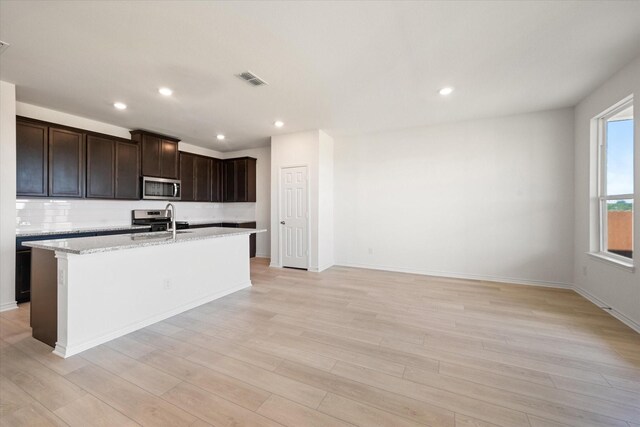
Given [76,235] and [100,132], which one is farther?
[100,132]

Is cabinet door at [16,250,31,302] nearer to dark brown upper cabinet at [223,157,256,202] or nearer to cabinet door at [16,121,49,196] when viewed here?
cabinet door at [16,121,49,196]

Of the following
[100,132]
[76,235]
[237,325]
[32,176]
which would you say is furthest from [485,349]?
[100,132]

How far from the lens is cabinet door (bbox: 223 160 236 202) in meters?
6.66

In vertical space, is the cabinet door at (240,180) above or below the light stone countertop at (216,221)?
above

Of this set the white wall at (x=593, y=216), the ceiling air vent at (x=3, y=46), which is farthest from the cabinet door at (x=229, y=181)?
the white wall at (x=593, y=216)

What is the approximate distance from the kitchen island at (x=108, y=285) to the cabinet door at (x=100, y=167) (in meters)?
2.04

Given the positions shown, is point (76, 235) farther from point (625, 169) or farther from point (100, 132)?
point (625, 169)

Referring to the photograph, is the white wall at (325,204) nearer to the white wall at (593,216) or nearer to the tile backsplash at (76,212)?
the tile backsplash at (76,212)

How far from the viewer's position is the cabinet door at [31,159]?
138 inches

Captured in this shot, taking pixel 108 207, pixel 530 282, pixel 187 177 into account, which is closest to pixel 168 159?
pixel 187 177

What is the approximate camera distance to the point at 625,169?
309 centimetres

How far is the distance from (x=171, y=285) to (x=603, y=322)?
4.81 m

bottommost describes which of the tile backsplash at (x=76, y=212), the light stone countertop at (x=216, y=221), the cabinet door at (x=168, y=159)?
the light stone countertop at (x=216, y=221)

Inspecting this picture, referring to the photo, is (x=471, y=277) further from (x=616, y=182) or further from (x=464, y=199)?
(x=616, y=182)
